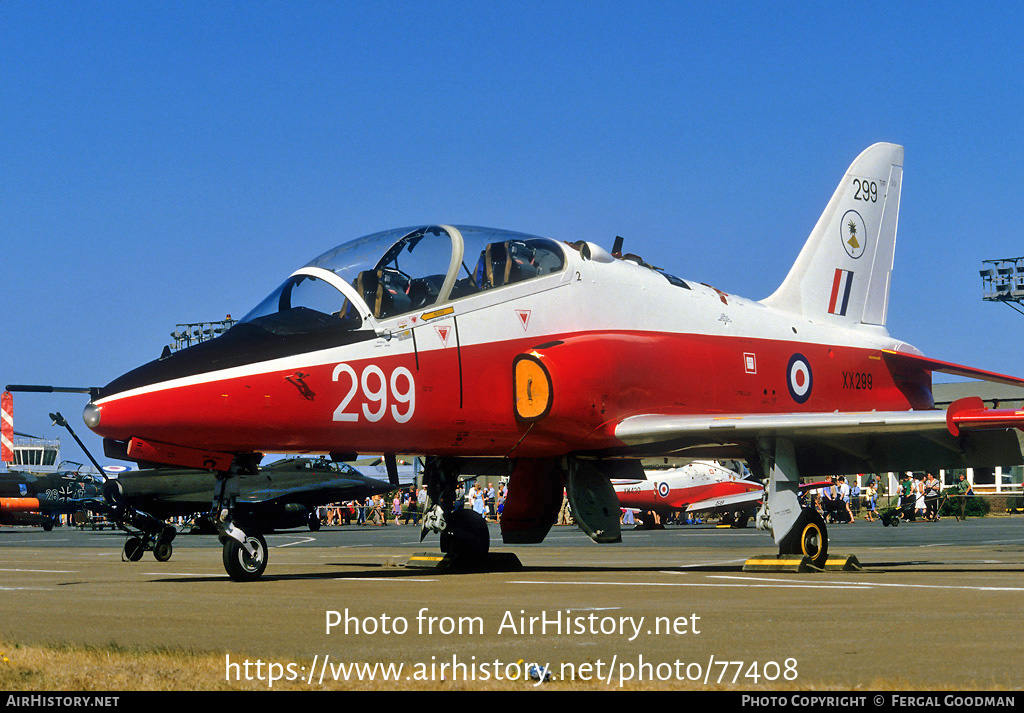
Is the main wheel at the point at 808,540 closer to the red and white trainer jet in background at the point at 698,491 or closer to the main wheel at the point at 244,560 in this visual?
the main wheel at the point at 244,560

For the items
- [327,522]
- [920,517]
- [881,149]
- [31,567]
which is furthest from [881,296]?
[327,522]

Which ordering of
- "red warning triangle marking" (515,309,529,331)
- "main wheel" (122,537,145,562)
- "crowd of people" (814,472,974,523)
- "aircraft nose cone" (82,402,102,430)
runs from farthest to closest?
"crowd of people" (814,472,974,523)
"main wheel" (122,537,145,562)
"red warning triangle marking" (515,309,529,331)
"aircraft nose cone" (82,402,102,430)

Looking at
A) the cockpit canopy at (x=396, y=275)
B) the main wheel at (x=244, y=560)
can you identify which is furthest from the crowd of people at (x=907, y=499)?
the main wheel at (x=244, y=560)

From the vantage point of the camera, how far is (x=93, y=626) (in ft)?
24.0

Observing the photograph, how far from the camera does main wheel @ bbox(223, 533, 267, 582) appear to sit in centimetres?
1119

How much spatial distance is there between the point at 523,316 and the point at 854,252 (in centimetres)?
711

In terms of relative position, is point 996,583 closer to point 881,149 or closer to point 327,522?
point 881,149

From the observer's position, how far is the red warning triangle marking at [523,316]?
1234 cm

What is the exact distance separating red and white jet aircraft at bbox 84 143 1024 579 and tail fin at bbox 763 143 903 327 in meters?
0.48

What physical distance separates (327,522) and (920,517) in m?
24.5

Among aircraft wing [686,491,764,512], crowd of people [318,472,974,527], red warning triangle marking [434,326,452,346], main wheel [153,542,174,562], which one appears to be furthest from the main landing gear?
aircraft wing [686,491,764,512]

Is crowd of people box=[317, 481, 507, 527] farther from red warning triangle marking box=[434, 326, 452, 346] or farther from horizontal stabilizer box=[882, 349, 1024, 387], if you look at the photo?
red warning triangle marking box=[434, 326, 452, 346]

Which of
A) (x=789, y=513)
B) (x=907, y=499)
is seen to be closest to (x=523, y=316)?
(x=789, y=513)

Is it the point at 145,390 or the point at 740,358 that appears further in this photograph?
the point at 740,358
